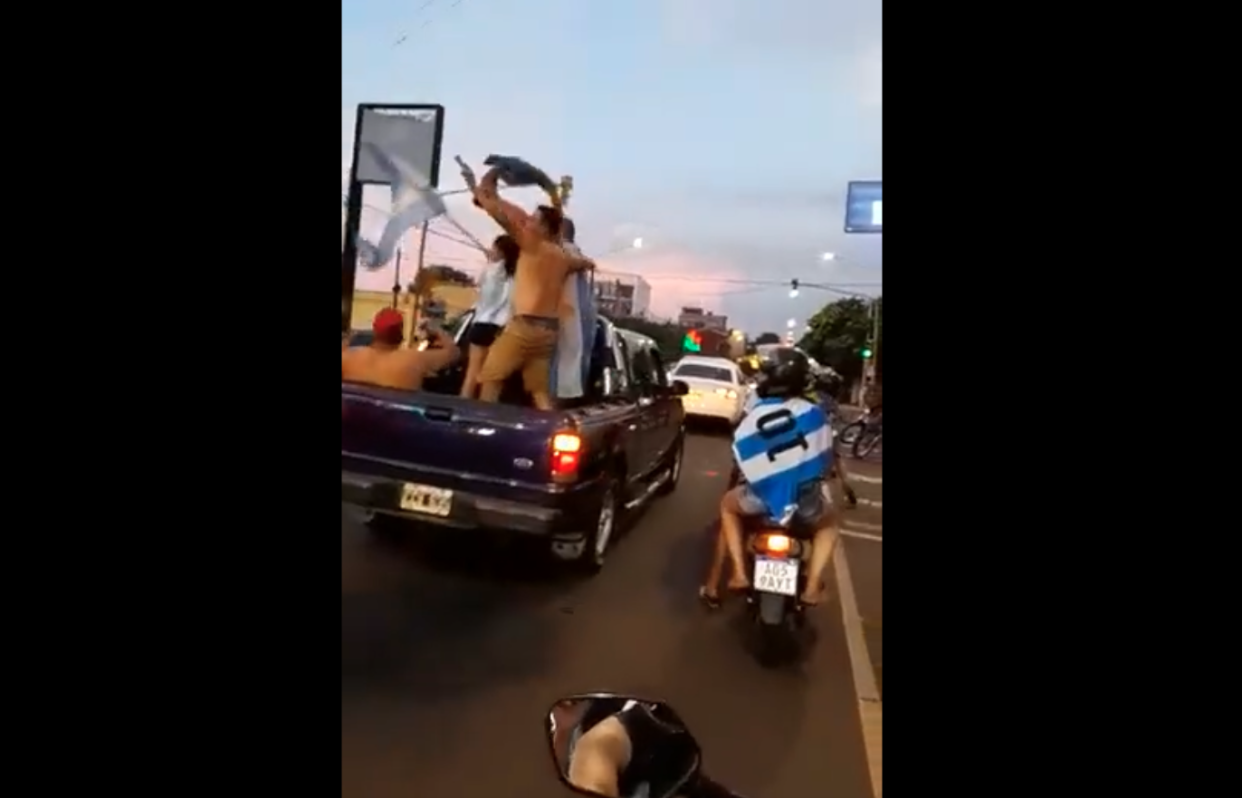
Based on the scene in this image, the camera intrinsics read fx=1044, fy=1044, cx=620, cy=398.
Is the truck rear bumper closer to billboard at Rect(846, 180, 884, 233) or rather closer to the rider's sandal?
the rider's sandal

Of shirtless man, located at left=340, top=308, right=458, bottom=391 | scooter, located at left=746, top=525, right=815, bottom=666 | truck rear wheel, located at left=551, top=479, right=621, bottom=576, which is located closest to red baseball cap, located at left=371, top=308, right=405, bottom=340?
shirtless man, located at left=340, top=308, right=458, bottom=391

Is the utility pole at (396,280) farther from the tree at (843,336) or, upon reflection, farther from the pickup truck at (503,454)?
the tree at (843,336)

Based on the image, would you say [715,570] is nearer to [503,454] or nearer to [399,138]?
[503,454]

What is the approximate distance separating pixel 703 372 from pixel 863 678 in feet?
1.72

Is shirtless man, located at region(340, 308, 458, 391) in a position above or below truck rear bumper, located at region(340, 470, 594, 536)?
above

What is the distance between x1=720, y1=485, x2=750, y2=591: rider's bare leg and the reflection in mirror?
223 millimetres

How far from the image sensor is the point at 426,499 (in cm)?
165

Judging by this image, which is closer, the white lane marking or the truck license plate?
the white lane marking

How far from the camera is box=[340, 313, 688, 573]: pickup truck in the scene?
5.36ft
